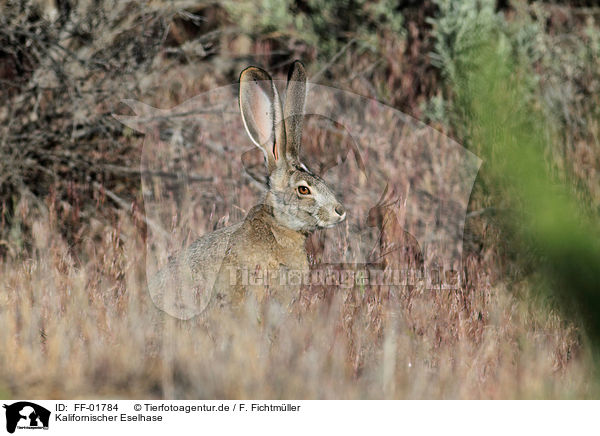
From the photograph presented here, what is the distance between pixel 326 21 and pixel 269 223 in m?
4.15

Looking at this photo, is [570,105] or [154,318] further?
[570,105]

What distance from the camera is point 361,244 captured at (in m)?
4.04

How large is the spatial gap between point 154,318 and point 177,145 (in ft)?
6.79

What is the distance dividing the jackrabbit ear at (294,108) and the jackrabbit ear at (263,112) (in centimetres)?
4

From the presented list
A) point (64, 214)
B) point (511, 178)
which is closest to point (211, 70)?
point (64, 214)

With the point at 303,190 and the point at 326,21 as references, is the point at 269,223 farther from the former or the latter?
the point at 326,21

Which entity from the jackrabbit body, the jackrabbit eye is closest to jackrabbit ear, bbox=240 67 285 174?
the jackrabbit body

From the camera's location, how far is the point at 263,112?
3.25m

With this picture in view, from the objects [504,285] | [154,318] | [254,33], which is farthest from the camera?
[254,33]

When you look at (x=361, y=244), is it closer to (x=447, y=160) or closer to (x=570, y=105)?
(x=447, y=160)

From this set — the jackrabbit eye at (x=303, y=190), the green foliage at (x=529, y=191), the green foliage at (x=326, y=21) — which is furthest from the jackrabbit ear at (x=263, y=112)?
the green foliage at (x=326, y=21)
